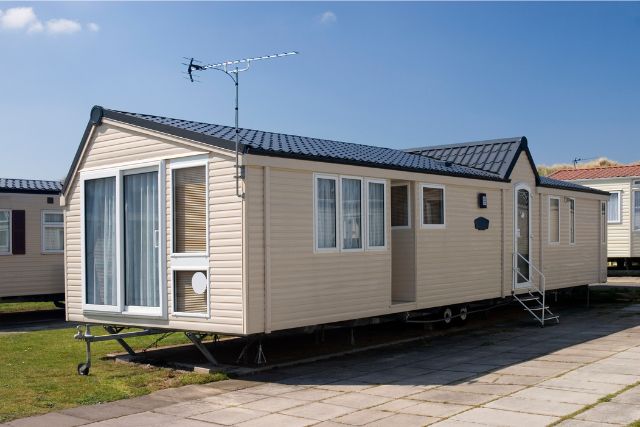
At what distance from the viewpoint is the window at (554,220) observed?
1519cm

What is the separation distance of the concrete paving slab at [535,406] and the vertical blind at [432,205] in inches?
192

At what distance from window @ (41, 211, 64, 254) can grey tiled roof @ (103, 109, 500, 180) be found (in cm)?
→ 731

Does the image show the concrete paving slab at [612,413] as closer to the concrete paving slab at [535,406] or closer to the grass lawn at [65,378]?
the concrete paving slab at [535,406]

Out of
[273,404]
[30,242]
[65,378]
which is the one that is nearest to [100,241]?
[65,378]

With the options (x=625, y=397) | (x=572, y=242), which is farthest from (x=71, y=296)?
(x=572, y=242)

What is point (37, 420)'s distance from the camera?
22.3 feet

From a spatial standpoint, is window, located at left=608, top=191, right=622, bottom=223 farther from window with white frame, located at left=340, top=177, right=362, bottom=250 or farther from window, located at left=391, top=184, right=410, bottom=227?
window with white frame, located at left=340, top=177, right=362, bottom=250

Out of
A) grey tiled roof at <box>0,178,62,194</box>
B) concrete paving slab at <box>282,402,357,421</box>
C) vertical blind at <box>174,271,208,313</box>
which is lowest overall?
concrete paving slab at <box>282,402,357,421</box>

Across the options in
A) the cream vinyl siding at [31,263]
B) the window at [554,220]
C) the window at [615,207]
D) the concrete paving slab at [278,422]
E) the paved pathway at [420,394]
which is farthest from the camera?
the window at [615,207]

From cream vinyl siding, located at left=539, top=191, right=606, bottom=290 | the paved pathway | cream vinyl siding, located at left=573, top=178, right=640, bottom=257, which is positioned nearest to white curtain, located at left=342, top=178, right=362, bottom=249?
the paved pathway

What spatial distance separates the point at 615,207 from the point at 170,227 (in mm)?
18914

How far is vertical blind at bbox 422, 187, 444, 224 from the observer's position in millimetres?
11695

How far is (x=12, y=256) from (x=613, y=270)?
1938 cm

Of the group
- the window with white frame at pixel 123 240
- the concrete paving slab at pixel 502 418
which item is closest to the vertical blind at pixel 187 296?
the window with white frame at pixel 123 240
